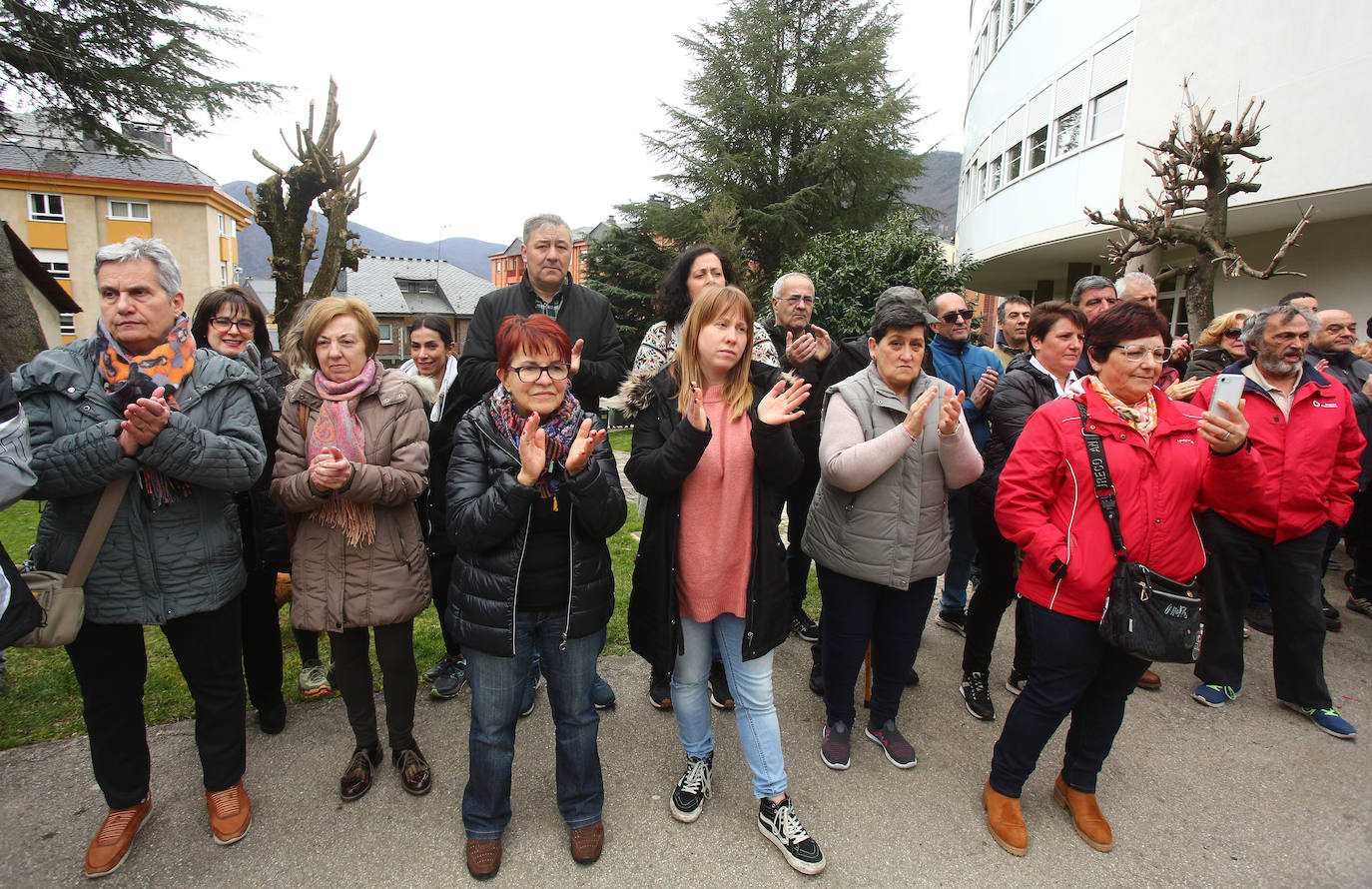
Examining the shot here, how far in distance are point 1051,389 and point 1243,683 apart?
96.4 inches

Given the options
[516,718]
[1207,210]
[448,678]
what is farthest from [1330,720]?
→ [1207,210]

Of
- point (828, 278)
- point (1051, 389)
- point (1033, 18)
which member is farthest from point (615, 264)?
point (1051, 389)

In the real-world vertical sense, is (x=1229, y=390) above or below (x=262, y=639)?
above

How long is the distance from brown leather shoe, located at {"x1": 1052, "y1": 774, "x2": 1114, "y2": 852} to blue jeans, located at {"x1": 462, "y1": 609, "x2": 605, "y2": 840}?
6.81 ft

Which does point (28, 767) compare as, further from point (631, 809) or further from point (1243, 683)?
point (1243, 683)

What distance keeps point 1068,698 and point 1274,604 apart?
226 centimetres

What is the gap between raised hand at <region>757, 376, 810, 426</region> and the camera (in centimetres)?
244

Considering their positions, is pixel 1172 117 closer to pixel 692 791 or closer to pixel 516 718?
pixel 692 791

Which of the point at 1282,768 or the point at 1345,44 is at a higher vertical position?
the point at 1345,44

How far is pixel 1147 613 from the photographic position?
2385mm

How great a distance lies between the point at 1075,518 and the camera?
257cm

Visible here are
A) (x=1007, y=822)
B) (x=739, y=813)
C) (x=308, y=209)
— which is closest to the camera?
(x=1007, y=822)

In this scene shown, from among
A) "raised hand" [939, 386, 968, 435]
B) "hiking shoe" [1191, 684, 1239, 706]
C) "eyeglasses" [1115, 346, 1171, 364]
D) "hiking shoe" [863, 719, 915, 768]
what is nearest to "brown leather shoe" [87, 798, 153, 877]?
"hiking shoe" [863, 719, 915, 768]

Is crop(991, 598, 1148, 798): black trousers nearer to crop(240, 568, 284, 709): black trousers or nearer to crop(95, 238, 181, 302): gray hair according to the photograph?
crop(240, 568, 284, 709): black trousers
